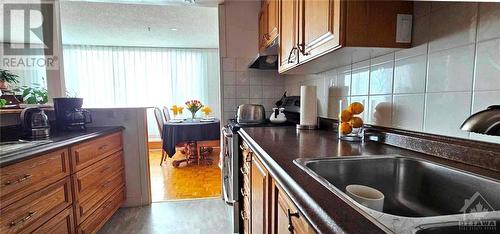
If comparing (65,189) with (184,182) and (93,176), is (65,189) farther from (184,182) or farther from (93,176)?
(184,182)

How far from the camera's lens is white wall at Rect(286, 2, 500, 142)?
2.30ft

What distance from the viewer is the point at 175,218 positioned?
2064 millimetres

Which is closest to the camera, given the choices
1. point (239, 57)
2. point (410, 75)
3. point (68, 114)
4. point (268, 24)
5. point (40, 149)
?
point (410, 75)

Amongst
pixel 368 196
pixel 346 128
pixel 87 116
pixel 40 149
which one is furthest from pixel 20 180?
pixel 346 128

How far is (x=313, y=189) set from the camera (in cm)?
53

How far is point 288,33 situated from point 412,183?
1.08 m

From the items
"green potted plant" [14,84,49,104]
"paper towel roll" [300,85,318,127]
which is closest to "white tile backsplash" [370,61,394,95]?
"paper towel roll" [300,85,318,127]

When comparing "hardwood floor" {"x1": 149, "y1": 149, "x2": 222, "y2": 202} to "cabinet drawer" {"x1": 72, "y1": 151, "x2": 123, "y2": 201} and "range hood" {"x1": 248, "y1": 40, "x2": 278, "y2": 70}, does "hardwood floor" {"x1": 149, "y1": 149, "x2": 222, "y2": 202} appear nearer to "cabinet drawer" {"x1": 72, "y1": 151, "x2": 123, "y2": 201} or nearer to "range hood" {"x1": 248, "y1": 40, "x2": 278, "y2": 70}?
"cabinet drawer" {"x1": 72, "y1": 151, "x2": 123, "y2": 201}

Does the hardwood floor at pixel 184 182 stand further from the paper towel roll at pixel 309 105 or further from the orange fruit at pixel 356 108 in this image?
the orange fruit at pixel 356 108

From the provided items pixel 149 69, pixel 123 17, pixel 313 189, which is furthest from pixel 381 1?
pixel 149 69

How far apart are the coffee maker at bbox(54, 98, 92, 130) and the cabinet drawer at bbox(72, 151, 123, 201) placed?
0.37 metres

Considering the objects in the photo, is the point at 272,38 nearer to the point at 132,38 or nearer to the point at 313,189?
the point at 313,189

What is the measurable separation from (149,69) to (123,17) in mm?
1960

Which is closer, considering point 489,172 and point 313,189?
point 313,189
